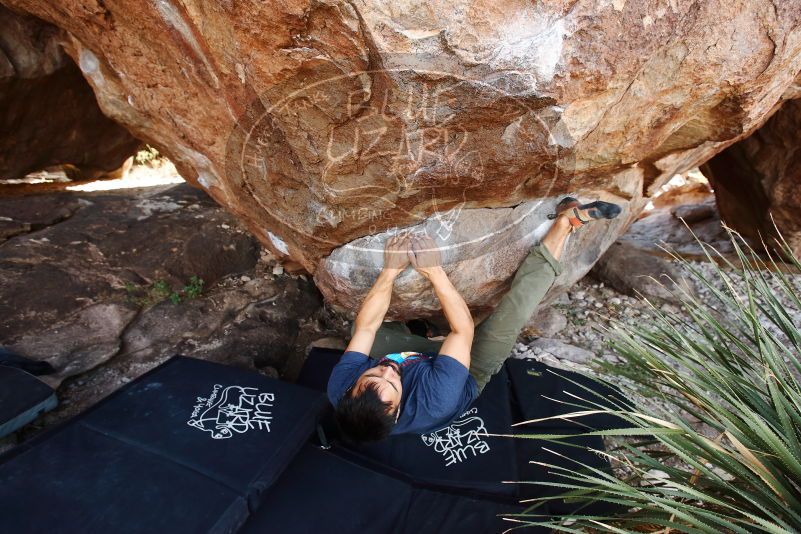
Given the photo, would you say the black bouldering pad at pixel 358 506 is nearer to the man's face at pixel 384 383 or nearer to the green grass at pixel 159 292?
the man's face at pixel 384 383

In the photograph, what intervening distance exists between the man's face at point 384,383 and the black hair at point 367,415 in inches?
0.7

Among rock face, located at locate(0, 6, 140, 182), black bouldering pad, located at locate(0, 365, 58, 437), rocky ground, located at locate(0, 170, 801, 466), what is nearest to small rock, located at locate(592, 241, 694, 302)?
rocky ground, located at locate(0, 170, 801, 466)

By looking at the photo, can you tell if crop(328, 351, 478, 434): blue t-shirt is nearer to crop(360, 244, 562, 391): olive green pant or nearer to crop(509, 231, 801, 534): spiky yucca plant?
crop(360, 244, 562, 391): olive green pant

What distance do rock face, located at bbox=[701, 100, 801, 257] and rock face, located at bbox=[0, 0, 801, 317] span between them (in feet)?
6.12

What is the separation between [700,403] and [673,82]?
120cm

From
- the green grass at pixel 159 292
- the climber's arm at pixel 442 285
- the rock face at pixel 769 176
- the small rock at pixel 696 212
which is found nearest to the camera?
the climber's arm at pixel 442 285

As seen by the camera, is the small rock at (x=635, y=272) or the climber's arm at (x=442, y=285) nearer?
the climber's arm at (x=442, y=285)

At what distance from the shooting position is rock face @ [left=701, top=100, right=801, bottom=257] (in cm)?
380

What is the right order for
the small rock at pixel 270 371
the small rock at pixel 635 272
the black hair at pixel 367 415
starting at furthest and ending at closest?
the small rock at pixel 635 272, the small rock at pixel 270 371, the black hair at pixel 367 415

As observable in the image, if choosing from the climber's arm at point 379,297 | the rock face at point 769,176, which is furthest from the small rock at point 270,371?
the rock face at point 769,176

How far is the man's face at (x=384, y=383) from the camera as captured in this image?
1.96 m

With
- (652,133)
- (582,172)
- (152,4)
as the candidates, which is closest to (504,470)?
(582,172)

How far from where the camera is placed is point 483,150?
5.96 feet

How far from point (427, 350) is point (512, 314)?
0.58 metres
